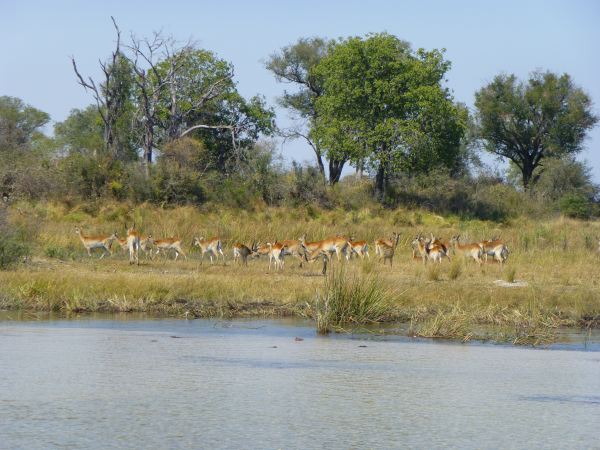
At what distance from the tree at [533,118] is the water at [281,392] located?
49.1 metres

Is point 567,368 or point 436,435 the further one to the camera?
point 567,368

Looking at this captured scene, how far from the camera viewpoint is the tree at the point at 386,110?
47844 millimetres

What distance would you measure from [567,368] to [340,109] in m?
38.3

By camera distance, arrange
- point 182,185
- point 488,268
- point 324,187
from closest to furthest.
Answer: point 488,268
point 182,185
point 324,187

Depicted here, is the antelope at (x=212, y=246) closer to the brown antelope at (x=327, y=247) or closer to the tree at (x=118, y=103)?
the brown antelope at (x=327, y=247)

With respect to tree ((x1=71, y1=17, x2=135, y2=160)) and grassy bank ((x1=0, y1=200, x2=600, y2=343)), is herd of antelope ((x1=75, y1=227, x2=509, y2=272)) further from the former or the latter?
tree ((x1=71, y1=17, x2=135, y2=160))

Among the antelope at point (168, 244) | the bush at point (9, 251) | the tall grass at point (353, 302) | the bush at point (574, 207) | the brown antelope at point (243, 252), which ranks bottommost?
the tall grass at point (353, 302)

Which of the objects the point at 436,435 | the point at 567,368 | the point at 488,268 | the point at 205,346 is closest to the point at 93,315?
the point at 205,346

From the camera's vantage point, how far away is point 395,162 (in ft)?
158

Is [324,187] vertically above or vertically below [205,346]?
above

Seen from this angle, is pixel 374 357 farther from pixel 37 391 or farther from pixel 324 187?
pixel 324 187

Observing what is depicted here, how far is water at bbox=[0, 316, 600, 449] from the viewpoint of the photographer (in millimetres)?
8266

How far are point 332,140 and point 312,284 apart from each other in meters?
29.5

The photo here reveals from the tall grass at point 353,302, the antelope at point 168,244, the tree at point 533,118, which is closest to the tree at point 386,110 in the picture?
the tree at point 533,118
